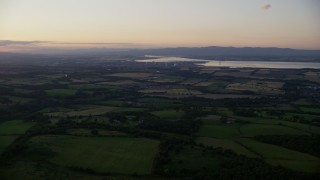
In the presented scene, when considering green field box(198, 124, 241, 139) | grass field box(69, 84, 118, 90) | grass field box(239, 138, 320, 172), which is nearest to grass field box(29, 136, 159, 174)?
green field box(198, 124, 241, 139)

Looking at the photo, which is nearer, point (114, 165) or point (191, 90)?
point (114, 165)

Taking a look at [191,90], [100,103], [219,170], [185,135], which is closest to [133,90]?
[191,90]

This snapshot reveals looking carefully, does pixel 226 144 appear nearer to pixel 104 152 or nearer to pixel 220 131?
pixel 220 131

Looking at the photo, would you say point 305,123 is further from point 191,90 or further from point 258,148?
point 191,90

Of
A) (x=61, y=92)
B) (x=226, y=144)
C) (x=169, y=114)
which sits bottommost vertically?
(x=61, y=92)

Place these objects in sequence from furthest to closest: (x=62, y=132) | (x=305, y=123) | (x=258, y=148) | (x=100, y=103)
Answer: (x=100, y=103) < (x=305, y=123) < (x=62, y=132) < (x=258, y=148)

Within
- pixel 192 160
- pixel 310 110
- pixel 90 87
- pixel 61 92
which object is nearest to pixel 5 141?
pixel 192 160

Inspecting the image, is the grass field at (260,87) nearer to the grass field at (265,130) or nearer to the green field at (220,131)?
the grass field at (265,130)

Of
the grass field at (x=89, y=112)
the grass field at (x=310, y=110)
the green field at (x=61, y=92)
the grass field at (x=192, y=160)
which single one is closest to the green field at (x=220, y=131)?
the grass field at (x=192, y=160)
